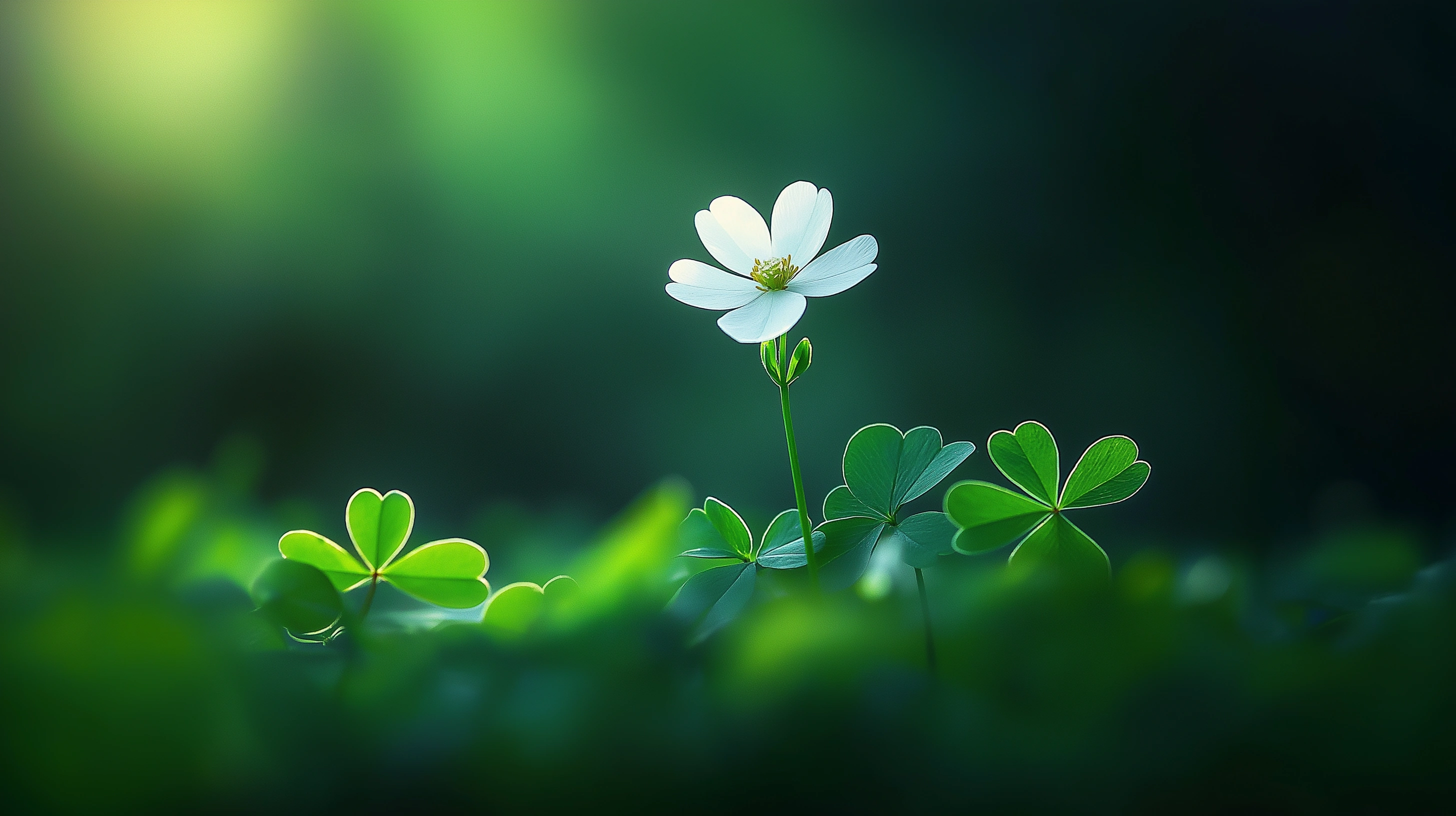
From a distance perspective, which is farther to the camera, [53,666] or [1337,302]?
[1337,302]

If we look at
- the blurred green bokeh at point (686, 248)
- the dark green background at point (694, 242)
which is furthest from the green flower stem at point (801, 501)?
the dark green background at point (694, 242)

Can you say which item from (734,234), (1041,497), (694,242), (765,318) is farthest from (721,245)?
(694,242)

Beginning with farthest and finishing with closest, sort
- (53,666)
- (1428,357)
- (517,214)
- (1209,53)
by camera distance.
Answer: (517,214) < (1209,53) < (1428,357) < (53,666)

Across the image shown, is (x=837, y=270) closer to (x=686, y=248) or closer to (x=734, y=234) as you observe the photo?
(x=734, y=234)

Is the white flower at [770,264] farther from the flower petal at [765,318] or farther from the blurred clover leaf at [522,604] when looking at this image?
the blurred clover leaf at [522,604]

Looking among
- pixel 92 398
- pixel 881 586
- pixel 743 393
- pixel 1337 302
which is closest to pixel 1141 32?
pixel 1337 302

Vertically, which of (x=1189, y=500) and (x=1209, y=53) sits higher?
(x=1209, y=53)

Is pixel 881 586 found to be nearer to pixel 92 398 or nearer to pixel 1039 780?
pixel 1039 780
